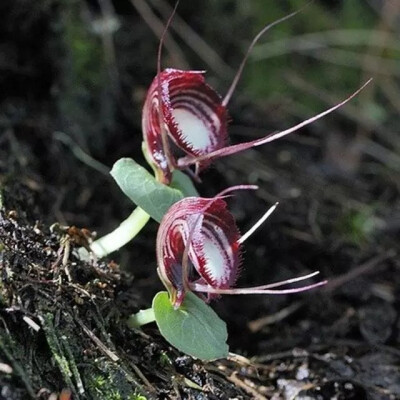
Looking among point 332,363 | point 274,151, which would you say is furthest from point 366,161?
point 332,363

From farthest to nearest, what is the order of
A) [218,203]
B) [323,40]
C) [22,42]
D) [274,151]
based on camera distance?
1. [323,40]
2. [274,151]
3. [22,42]
4. [218,203]

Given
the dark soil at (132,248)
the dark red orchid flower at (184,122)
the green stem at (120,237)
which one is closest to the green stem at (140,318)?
the dark soil at (132,248)

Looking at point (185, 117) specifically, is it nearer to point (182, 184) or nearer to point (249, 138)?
point (182, 184)

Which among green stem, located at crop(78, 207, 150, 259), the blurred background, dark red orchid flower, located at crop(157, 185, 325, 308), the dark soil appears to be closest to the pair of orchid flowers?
dark red orchid flower, located at crop(157, 185, 325, 308)

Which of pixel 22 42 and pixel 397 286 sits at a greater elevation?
pixel 22 42

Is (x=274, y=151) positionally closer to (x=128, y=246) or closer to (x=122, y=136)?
(x=122, y=136)

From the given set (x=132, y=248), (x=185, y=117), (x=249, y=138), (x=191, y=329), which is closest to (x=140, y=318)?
(x=191, y=329)

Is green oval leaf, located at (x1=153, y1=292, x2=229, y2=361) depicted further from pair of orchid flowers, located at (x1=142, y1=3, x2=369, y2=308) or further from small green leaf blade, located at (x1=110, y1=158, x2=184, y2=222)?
small green leaf blade, located at (x1=110, y1=158, x2=184, y2=222)
